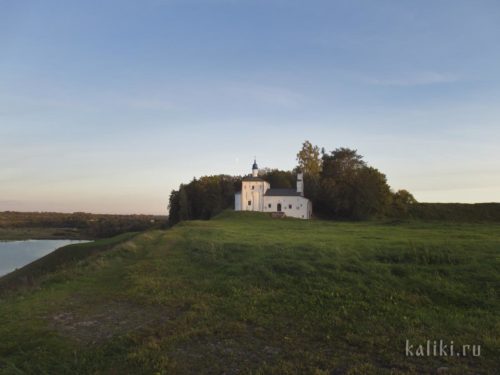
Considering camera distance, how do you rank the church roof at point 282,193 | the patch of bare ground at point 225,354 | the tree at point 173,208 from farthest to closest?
the tree at point 173,208 → the church roof at point 282,193 → the patch of bare ground at point 225,354

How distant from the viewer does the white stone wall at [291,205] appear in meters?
62.8

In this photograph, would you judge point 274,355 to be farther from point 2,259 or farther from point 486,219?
point 486,219

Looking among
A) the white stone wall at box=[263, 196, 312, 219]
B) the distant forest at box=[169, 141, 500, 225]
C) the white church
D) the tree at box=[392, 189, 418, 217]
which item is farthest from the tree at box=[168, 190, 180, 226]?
the tree at box=[392, 189, 418, 217]

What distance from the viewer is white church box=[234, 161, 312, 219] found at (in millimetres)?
63031

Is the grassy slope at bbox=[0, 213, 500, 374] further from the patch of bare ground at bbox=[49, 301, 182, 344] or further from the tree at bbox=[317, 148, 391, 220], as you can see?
the tree at bbox=[317, 148, 391, 220]

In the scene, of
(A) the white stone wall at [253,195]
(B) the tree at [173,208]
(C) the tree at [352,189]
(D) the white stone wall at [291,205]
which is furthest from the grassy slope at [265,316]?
(B) the tree at [173,208]

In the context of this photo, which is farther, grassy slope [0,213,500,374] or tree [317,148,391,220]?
tree [317,148,391,220]

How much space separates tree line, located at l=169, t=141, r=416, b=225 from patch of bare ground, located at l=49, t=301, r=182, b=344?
51.3 metres

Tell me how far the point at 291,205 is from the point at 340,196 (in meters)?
8.49

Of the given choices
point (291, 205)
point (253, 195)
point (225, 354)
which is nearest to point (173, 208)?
point (253, 195)

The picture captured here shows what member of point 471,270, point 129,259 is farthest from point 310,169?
point 471,270

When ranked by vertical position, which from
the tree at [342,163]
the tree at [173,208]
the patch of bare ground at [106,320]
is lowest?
the patch of bare ground at [106,320]

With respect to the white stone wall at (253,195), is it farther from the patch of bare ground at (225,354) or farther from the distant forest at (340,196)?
the patch of bare ground at (225,354)

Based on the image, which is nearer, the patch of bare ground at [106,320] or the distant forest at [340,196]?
the patch of bare ground at [106,320]
